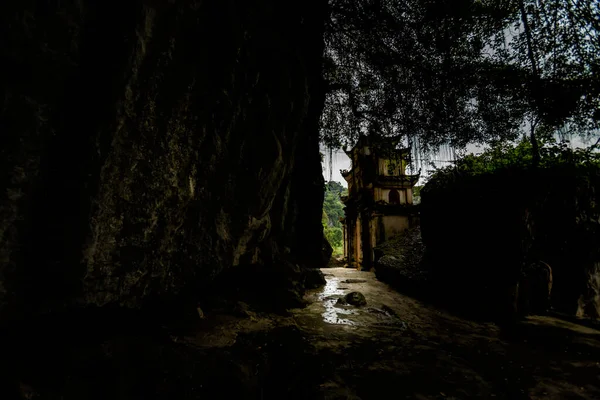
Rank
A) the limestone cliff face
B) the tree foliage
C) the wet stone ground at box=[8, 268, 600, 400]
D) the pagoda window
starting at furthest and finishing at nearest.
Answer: the pagoda window < the tree foliage < the wet stone ground at box=[8, 268, 600, 400] < the limestone cliff face

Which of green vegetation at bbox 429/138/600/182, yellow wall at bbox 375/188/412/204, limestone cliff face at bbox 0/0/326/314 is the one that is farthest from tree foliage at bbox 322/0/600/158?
yellow wall at bbox 375/188/412/204

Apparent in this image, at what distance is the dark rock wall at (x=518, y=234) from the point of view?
6730 mm

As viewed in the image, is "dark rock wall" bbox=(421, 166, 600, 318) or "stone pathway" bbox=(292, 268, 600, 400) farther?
"dark rock wall" bbox=(421, 166, 600, 318)

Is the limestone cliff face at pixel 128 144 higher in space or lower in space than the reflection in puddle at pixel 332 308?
higher

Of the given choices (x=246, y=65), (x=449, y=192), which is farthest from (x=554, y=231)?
(x=246, y=65)

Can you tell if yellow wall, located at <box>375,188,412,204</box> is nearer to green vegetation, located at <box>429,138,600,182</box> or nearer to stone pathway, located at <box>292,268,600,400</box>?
green vegetation, located at <box>429,138,600,182</box>

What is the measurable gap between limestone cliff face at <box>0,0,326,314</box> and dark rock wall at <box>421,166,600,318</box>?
20.6ft

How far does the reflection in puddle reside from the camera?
20.1ft

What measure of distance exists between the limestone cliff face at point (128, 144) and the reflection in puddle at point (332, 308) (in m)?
2.83

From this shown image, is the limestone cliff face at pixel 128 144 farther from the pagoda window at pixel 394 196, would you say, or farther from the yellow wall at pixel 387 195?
the pagoda window at pixel 394 196

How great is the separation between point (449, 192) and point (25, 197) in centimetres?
972

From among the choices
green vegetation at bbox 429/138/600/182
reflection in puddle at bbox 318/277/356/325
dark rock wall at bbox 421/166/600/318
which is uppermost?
green vegetation at bbox 429/138/600/182

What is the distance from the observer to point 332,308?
7305 mm

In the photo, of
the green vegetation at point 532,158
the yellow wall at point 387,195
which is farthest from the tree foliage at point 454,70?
the yellow wall at point 387,195
